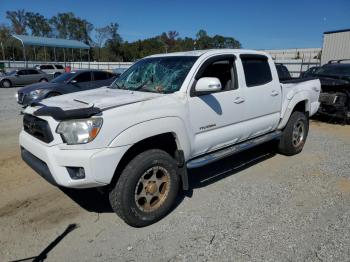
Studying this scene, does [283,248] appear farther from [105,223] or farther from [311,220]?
[105,223]

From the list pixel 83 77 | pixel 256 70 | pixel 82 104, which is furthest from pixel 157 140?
pixel 83 77

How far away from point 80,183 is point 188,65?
207 cm

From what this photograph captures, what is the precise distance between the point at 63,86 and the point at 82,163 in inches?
364

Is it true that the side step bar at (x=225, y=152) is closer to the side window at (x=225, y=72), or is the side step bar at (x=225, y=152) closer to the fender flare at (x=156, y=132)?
the fender flare at (x=156, y=132)

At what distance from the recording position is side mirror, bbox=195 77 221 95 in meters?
3.73

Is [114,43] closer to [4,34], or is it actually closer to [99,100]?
[4,34]

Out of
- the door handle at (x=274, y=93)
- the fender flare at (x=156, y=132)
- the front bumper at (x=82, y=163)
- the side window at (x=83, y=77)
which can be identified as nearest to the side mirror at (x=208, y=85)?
the fender flare at (x=156, y=132)

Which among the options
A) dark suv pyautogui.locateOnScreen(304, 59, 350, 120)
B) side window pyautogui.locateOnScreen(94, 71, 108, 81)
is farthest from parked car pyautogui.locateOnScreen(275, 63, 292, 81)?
side window pyautogui.locateOnScreen(94, 71, 108, 81)

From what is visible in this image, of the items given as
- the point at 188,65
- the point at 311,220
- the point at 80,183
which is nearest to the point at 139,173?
the point at 80,183

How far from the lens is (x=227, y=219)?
3.77 m

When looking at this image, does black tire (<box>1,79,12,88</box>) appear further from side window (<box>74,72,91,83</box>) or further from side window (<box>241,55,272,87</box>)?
side window (<box>241,55,272,87</box>)

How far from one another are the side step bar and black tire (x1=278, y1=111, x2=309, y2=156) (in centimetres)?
37

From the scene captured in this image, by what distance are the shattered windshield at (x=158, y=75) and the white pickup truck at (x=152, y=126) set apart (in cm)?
2

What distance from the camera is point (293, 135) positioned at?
601 cm
